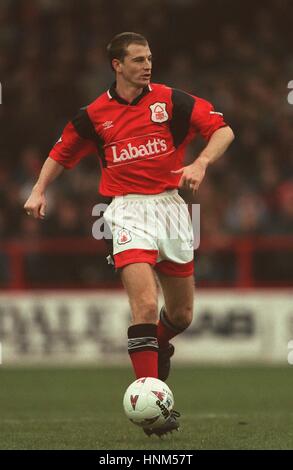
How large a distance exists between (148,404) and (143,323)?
534mm

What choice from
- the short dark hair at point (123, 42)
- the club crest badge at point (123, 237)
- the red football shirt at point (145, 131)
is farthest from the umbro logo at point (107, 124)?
the club crest badge at point (123, 237)

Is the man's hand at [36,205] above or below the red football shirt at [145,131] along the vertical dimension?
below

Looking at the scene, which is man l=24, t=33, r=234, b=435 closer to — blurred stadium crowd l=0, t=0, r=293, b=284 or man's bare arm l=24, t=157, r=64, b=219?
man's bare arm l=24, t=157, r=64, b=219

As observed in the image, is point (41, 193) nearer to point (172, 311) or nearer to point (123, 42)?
point (123, 42)

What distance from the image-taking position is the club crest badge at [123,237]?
7461 millimetres

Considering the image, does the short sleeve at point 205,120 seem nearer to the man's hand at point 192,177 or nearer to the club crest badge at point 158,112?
the club crest badge at point 158,112

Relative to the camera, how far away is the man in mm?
7516

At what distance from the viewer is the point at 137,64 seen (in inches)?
296

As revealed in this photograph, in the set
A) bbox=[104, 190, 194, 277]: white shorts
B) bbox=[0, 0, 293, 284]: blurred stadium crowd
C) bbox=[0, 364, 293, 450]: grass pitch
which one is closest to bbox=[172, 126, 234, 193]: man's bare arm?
bbox=[104, 190, 194, 277]: white shorts

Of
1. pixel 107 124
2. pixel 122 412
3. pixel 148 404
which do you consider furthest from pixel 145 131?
pixel 122 412

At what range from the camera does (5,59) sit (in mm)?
18375

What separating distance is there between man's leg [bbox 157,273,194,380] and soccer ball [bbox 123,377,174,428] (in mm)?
996
